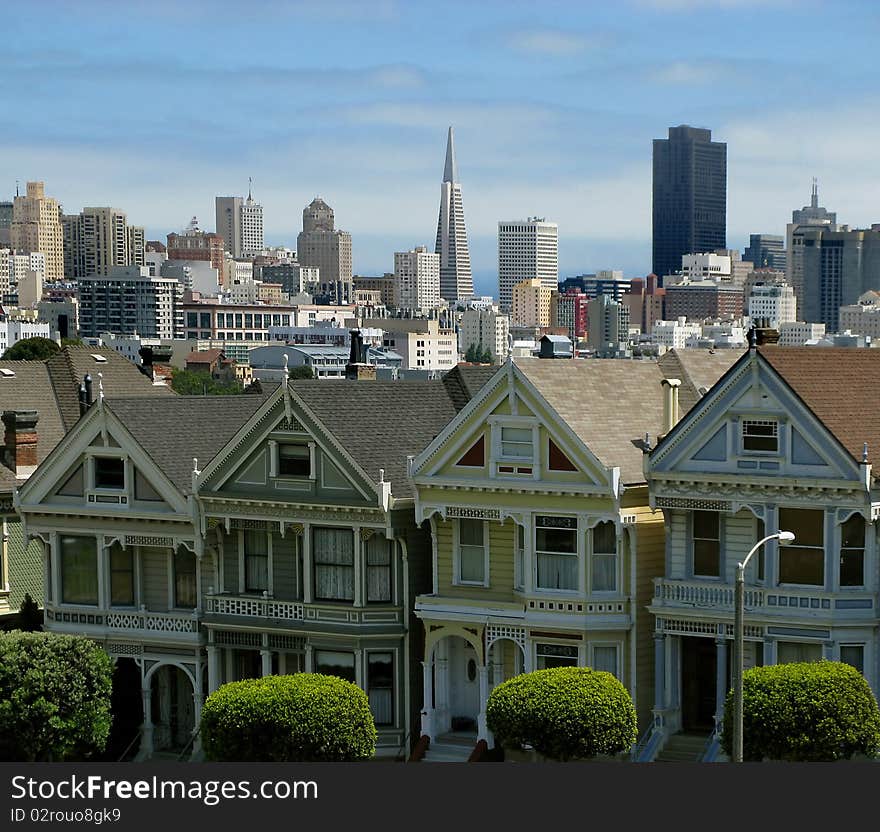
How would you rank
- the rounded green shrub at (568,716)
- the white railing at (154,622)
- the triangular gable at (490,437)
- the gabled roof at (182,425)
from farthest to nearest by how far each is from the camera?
the gabled roof at (182,425), the white railing at (154,622), the triangular gable at (490,437), the rounded green shrub at (568,716)

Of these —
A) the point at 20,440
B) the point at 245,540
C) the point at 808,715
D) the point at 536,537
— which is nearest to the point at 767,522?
the point at 808,715

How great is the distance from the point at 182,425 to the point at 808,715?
1558cm

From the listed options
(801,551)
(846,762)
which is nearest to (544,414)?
(801,551)

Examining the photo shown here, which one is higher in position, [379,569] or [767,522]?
[767,522]

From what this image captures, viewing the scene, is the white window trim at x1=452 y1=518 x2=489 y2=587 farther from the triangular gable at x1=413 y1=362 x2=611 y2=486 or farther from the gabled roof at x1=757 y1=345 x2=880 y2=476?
the gabled roof at x1=757 y1=345 x2=880 y2=476

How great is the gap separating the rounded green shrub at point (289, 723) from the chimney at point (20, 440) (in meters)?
11.2

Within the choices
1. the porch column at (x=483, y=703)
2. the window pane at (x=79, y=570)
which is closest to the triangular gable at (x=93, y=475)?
the window pane at (x=79, y=570)

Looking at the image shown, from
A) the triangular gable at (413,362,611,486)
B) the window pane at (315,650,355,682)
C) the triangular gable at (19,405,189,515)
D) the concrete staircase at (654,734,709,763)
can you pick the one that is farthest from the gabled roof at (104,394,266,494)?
the concrete staircase at (654,734,709,763)

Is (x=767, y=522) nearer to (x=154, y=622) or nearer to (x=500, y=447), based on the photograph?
(x=500, y=447)

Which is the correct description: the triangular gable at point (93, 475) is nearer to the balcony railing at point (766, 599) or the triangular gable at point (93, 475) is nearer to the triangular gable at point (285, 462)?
the triangular gable at point (285, 462)

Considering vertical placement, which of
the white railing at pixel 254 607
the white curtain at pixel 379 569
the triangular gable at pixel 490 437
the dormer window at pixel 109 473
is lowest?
the white railing at pixel 254 607

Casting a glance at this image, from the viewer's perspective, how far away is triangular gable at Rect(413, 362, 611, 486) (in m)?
39.6

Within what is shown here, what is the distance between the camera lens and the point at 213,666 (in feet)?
143

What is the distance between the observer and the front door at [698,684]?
129 feet
